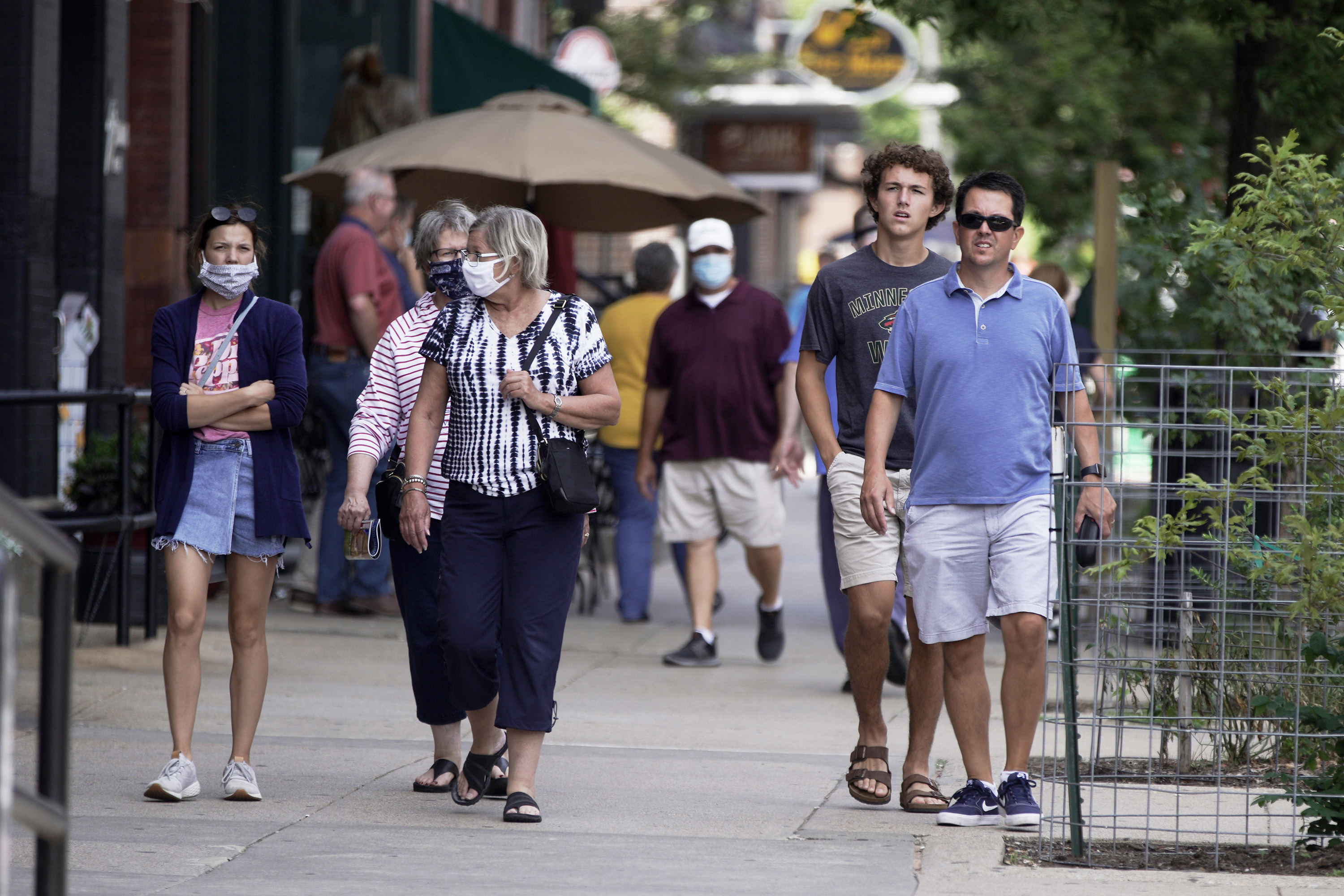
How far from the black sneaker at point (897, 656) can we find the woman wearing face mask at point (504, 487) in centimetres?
304

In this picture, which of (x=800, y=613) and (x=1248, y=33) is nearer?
(x=1248, y=33)

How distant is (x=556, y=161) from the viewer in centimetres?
977

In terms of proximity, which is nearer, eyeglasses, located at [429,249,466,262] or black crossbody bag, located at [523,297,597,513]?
black crossbody bag, located at [523,297,597,513]

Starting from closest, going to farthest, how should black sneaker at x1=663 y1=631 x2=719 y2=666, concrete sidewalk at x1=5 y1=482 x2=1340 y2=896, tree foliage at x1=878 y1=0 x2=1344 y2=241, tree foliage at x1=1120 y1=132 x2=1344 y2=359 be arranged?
concrete sidewalk at x1=5 y1=482 x2=1340 y2=896
tree foliage at x1=1120 y1=132 x2=1344 y2=359
tree foliage at x1=878 y1=0 x2=1344 y2=241
black sneaker at x1=663 y1=631 x2=719 y2=666

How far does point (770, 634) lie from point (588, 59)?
982 cm

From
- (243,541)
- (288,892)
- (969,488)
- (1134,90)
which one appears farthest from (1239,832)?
(1134,90)

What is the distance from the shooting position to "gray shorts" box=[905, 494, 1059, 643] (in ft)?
18.0

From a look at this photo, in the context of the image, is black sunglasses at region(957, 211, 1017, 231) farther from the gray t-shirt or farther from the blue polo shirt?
the gray t-shirt

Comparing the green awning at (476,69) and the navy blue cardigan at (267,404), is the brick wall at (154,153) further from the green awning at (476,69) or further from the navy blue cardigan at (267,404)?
the navy blue cardigan at (267,404)

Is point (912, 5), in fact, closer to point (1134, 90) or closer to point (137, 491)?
point (137, 491)

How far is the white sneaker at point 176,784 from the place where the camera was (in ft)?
18.5

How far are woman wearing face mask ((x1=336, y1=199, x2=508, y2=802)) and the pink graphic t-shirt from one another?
417 mm

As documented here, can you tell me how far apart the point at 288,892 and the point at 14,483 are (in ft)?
17.0

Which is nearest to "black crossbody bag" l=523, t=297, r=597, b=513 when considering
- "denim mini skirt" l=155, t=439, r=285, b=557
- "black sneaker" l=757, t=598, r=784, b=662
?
"denim mini skirt" l=155, t=439, r=285, b=557
